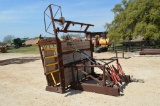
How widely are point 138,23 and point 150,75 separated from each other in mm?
11172

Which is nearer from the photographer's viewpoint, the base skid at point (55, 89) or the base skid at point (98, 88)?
the base skid at point (98, 88)

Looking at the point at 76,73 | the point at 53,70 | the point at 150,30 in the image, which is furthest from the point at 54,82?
the point at 150,30

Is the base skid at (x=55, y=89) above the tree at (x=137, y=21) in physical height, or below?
below

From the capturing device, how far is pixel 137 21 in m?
20.2

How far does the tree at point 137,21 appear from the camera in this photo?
18469 mm

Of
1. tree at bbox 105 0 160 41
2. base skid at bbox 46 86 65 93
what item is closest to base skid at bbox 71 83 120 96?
base skid at bbox 46 86 65 93

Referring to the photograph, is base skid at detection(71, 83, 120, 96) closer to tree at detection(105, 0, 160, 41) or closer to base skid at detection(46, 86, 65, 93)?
base skid at detection(46, 86, 65, 93)

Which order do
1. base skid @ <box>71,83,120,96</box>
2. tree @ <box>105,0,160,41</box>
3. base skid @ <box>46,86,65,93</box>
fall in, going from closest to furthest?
base skid @ <box>71,83,120,96</box> < base skid @ <box>46,86,65,93</box> < tree @ <box>105,0,160,41</box>

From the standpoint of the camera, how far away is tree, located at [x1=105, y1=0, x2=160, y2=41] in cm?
1847

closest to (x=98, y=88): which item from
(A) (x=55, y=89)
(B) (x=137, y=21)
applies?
(A) (x=55, y=89)

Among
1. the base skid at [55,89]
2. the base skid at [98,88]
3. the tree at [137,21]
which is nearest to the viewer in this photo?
the base skid at [98,88]

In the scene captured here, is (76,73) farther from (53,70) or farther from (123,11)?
(123,11)

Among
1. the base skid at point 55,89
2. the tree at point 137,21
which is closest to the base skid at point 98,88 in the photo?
the base skid at point 55,89

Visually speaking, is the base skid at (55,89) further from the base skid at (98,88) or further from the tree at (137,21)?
the tree at (137,21)
